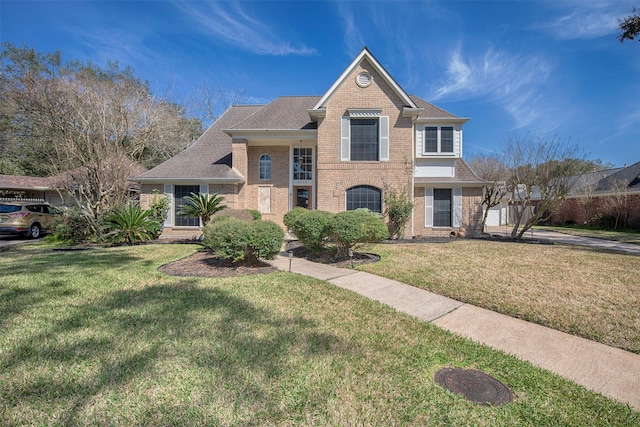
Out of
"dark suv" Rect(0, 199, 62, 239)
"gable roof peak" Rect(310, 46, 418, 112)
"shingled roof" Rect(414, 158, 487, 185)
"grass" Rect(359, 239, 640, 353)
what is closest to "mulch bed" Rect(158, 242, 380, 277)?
"grass" Rect(359, 239, 640, 353)

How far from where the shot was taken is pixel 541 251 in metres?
10.0

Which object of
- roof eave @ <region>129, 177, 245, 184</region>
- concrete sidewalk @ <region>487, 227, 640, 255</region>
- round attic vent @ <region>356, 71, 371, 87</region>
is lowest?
concrete sidewalk @ <region>487, 227, 640, 255</region>

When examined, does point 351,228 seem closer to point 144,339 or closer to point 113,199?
point 144,339

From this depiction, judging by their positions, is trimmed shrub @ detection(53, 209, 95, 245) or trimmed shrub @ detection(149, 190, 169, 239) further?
trimmed shrub @ detection(149, 190, 169, 239)

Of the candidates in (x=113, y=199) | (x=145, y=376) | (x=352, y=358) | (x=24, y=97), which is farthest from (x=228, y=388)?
(x=24, y=97)

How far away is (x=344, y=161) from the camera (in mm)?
13539

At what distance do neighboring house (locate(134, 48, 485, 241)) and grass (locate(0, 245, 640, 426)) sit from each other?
31.5ft

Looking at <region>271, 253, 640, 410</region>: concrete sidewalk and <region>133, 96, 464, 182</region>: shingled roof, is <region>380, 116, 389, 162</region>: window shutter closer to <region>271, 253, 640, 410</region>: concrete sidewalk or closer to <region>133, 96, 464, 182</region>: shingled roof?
<region>133, 96, 464, 182</region>: shingled roof

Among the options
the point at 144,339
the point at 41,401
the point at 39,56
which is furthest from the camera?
the point at 39,56

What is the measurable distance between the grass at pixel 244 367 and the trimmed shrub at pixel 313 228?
3.77 metres

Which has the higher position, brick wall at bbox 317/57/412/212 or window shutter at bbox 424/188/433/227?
brick wall at bbox 317/57/412/212

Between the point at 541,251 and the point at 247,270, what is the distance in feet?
33.4

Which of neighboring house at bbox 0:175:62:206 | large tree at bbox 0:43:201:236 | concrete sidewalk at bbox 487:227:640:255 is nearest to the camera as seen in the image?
concrete sidewalk at bbox 487:227:640:255

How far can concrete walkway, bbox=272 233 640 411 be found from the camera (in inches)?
115
